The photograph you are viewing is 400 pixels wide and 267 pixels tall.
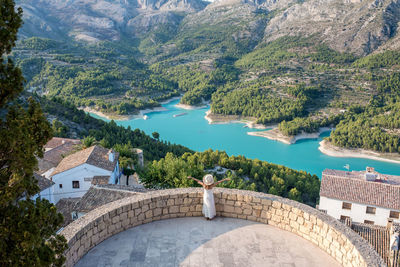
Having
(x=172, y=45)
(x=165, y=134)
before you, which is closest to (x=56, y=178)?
(x=165, y=134)

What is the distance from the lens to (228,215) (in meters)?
6.09

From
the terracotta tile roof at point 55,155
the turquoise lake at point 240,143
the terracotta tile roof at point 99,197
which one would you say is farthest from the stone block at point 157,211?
the turquoise lake at point 240,143

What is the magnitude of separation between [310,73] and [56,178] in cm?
7202

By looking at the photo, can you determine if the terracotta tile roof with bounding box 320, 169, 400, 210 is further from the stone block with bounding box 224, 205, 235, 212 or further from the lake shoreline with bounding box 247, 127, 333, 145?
the lake shoreline with bounding box 247, 127, 333, 145

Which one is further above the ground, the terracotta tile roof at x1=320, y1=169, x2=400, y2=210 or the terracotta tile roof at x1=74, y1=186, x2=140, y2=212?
the terracotta tile roof at x1=74, y1=186, x2=140, y2=212

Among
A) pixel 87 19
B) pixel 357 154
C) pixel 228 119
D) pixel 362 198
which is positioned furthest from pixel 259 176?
pixel 87 19

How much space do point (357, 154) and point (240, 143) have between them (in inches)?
662

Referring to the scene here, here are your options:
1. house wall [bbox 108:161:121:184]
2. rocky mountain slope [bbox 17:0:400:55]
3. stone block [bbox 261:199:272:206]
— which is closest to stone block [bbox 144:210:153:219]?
stone block [bbox 261:199:272:206]

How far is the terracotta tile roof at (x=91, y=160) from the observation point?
18.0 metres

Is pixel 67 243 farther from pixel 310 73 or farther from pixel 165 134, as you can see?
pixel 310 73

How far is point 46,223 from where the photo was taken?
13.5 feet

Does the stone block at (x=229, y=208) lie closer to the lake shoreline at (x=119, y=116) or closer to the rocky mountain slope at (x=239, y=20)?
the lake shoreline at (x=119, y=116)

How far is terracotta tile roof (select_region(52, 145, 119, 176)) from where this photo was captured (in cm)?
1797

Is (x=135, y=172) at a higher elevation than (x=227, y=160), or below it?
higher
